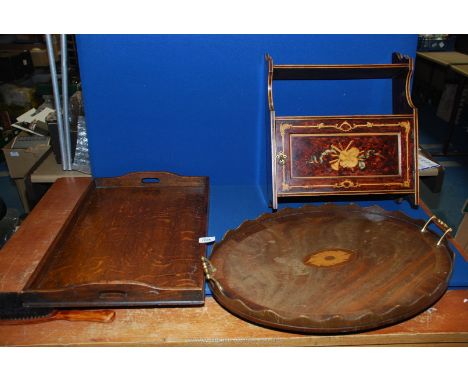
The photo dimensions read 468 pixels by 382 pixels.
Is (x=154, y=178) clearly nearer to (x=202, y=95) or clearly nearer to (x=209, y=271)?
(x=202, y=95)

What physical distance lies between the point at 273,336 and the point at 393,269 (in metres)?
0.36

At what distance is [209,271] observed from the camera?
104cm

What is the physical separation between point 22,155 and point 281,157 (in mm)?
1733

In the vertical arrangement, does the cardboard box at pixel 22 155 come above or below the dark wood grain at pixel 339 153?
below

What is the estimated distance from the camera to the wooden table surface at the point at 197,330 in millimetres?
1016

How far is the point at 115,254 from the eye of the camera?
1.20 metres

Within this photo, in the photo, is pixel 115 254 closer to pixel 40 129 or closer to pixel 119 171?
pixel 119 171

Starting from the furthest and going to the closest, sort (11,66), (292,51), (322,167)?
(11,66)
(292,51)
(322,167)

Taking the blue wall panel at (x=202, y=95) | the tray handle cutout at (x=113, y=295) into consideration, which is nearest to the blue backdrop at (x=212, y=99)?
the blue wall panel at (x=202, y=95)

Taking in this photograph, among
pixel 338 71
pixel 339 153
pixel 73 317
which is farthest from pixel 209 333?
pixel 338 71

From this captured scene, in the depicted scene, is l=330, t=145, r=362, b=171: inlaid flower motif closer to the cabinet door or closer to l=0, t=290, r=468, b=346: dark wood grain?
the cabinet door

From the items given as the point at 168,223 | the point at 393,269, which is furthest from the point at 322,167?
the point at 168,223

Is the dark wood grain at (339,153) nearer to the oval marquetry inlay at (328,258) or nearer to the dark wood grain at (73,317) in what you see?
the oval marquetry inlay at (328,258)

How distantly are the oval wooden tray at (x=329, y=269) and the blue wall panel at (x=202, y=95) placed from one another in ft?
1.41
